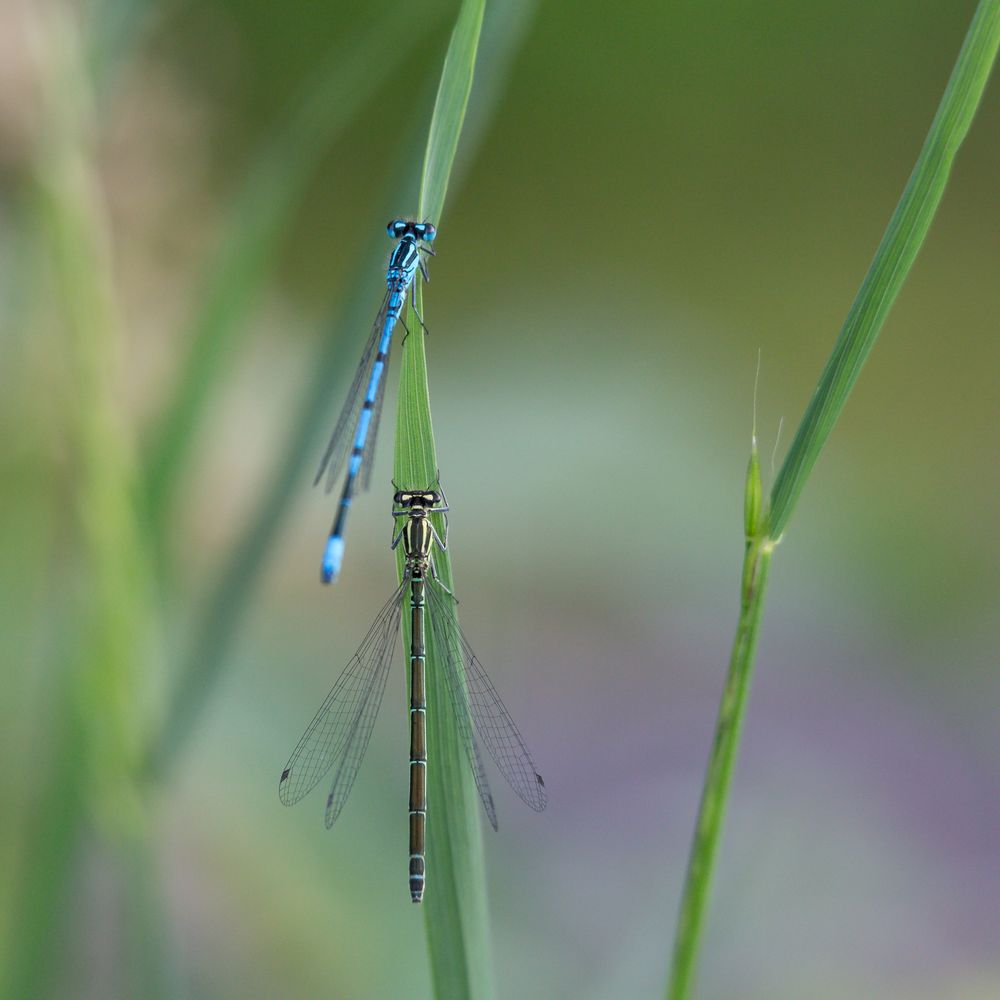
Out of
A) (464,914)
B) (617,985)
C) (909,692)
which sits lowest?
(617,985)

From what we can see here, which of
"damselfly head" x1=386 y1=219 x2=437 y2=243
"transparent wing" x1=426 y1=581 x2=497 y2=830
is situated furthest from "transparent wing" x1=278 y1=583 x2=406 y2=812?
"damselfly head" x1=386 y1=219 x2=437 y2=243

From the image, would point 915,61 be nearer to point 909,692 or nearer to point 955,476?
point 955,476

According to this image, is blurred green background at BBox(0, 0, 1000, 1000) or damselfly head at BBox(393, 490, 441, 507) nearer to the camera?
damselfly head at BBox(393, 490, 441, 507)

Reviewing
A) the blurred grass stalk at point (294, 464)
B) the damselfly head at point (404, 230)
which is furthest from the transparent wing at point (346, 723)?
the damselfly head at point (404, 230)

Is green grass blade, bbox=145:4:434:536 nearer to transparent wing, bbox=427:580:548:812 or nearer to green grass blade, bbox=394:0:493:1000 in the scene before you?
transparent wing, bbox=427:580:548:812

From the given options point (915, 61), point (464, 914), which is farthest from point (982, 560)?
point (464, 914)

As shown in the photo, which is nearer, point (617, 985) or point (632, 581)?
point (617, 985)

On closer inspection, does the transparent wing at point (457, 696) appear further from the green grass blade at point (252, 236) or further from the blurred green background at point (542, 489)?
the green grass blade at point (252, 236)
